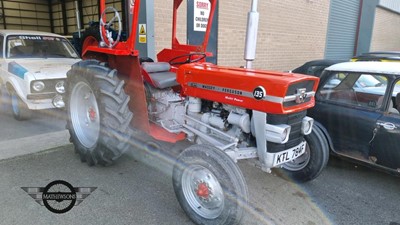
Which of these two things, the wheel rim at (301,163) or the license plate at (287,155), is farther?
the wheel rim at (301,163)

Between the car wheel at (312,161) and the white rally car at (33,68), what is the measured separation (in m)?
3.96

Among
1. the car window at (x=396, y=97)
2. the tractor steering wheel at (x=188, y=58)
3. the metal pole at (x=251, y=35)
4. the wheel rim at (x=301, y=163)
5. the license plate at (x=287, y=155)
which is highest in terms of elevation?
the metal pole at (x=251, y=35)

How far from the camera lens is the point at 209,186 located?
2.52 m

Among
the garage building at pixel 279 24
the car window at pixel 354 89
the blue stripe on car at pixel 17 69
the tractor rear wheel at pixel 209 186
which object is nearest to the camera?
the tractor rear wheel at pixel 209 186

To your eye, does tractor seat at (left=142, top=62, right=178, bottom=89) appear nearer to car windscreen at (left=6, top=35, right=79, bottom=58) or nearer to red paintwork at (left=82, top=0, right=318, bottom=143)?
red paintwork at (left=82, top=0, right=318, bottom=143)

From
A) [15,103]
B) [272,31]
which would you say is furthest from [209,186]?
[272,31]

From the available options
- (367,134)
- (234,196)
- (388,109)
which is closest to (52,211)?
(234,196)

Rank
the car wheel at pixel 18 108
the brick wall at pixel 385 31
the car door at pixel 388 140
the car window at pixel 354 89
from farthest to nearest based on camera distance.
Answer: the brick wall at pixel 385 31 → the car wheel at pixel 18 108 → the car window at pixel 354 89 → the car door at pixel 388 140

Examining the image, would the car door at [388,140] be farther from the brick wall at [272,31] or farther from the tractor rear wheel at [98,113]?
the brick wall at [272,31]

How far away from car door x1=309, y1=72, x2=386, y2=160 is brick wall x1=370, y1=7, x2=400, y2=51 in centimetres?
1284

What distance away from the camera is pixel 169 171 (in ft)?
12.1

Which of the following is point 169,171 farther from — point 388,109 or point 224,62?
point 224,62

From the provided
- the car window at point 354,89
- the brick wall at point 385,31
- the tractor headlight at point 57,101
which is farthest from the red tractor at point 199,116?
the brick wall at point 385,31

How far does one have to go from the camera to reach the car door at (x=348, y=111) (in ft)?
11.1
